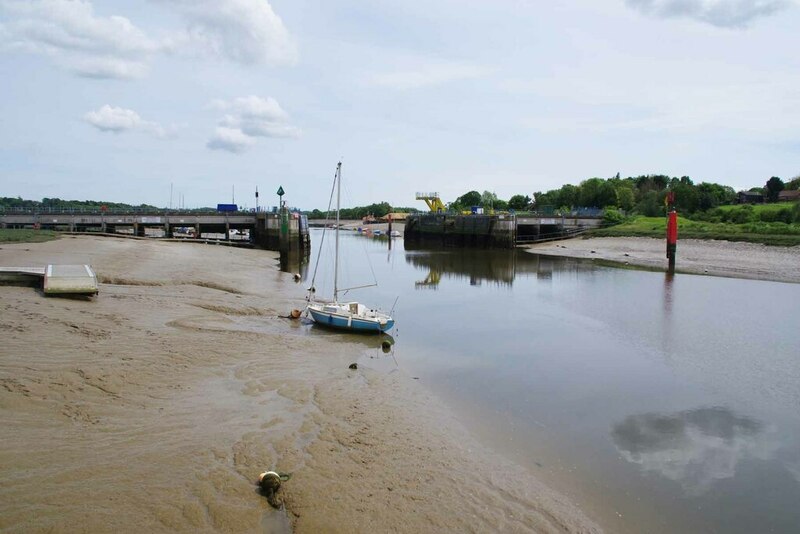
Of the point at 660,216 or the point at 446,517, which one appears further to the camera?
the point at 660,216

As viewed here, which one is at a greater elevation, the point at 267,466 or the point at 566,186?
the point at 566,186

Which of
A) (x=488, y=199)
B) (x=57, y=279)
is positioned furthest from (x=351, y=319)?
(x=488, y=199)

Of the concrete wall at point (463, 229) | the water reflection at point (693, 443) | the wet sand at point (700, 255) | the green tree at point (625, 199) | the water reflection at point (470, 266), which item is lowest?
the water reflection at point (693, 443)

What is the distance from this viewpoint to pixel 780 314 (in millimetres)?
29219

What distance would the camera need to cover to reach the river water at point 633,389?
1062 cm

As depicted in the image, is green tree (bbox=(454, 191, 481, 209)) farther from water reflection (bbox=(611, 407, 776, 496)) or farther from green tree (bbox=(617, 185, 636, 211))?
water reflection (bbox=(611, 407, 776, 496))

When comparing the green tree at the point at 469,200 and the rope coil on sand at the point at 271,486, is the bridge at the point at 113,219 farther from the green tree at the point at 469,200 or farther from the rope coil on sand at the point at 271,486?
the green tree at the point at 469,200

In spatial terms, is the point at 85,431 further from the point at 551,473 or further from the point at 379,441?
the point at 551,473

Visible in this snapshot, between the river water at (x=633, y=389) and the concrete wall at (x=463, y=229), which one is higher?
the concrete wall at (x=463, y=229)

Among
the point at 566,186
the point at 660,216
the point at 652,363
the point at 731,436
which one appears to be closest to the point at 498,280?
the point at 652,363

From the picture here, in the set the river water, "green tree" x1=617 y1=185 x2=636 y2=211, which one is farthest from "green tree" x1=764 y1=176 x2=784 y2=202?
the river water

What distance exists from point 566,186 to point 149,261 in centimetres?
11493

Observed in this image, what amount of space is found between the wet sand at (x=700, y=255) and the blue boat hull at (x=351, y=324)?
36.0 m

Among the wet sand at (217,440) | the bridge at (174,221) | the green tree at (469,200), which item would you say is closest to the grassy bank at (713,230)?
the bridge at (174,221)
